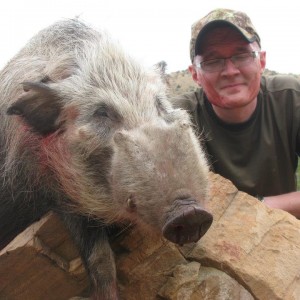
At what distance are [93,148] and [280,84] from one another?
2404 mm

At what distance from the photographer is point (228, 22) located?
4.18 m

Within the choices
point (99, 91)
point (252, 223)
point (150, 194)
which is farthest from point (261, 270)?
point (99, 91)

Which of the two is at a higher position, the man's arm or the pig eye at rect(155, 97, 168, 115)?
the pig eye at rect(155, 97, 168, 115)

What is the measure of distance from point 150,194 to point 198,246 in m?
0.90

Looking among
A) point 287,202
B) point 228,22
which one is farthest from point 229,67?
point 287,202

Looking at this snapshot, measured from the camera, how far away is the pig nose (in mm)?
2197

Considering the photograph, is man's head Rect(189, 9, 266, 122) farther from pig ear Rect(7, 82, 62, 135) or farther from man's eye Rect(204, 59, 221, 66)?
pig ear Rect(7, 82, 62, 135)

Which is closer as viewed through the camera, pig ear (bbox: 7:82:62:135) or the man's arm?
pig ear (bbox: 7:82:62:135)

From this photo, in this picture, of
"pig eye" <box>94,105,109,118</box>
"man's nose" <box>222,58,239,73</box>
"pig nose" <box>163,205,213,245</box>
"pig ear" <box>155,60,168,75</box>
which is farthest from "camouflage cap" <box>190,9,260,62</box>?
"pig nose" <box>163,205,213,245</box>

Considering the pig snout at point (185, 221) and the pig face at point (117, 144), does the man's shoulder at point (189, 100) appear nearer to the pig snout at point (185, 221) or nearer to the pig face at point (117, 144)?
the pig face at point (117, 144)

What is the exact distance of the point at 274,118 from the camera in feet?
14.9

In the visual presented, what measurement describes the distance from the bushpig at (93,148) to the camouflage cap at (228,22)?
0.84 m

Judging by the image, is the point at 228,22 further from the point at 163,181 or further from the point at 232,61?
the point at 163,181

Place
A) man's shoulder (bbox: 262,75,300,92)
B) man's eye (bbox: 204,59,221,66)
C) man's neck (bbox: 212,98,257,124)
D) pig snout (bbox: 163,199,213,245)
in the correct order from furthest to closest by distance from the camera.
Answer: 1. man's shoulder (bbox: 262,75,300,92)
2. man's neck (bbox: 212,98,257,124)
3. man's eye (bbox: 204,59,221,66)
4. pig snout (bbox: 163,199,213,245)
